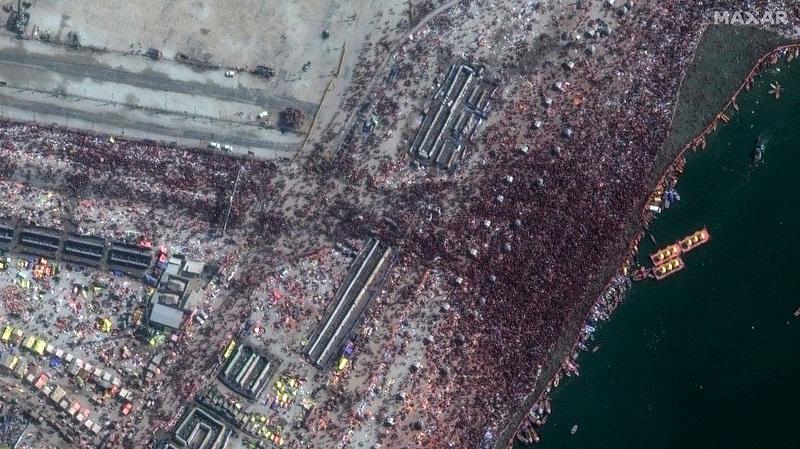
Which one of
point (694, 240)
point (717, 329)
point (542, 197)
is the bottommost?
point (717, 329)

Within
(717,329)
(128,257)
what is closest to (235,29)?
(128,257)

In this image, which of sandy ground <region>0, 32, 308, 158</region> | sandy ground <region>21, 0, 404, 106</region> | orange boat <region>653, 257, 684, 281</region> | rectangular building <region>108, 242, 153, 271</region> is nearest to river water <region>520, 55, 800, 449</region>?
orange boat <region>653, 257, 684, 281</region>

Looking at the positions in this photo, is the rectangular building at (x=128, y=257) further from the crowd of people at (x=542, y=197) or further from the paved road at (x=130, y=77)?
the crowd of people at (x=542, y=197)

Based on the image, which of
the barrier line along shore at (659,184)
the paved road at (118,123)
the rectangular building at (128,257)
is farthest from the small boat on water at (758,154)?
the rectangular building at (128,257)

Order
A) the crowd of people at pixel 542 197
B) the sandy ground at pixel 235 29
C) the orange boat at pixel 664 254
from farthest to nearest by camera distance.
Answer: the sandy ground at pixel 235 29
the orange boat at pixel 664 254
the crowd of people at pixel 542 197

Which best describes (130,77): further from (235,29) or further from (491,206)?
(491,206)

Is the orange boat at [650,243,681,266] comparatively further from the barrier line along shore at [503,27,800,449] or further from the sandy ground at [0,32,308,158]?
the sandy ground at [0,32,308,158]
